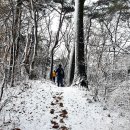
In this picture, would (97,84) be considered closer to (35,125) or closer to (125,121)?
(125,121)

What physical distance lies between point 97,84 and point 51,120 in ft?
13.4

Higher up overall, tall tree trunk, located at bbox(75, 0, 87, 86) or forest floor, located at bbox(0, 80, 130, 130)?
tall tree trunk, located at bbox(75, 0, 87, 86)

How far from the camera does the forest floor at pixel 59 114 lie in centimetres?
927

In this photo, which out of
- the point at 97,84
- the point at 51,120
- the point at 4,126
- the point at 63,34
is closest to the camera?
the point at 4,126

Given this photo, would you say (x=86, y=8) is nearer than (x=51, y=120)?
No

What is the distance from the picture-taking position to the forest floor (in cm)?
A: 927

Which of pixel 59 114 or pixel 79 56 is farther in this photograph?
pixel 79 56

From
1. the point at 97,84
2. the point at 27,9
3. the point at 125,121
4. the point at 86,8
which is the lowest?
the point at 125,121

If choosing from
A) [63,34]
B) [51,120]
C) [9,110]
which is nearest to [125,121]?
[51,120]

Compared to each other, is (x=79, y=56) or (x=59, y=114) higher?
(x=79, y=56)

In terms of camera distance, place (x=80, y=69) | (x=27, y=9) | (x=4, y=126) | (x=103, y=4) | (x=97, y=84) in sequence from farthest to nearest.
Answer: (x=103, y=4) → (x=27, y=9) → (x=80, y=69) → (x=97, y=84) → (x=4, y=126)

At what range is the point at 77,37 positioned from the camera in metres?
14.3

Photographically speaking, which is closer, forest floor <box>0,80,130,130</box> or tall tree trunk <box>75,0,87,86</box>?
forest floor <box>0,80,130,130</box>

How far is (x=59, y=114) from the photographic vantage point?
33.6ft
